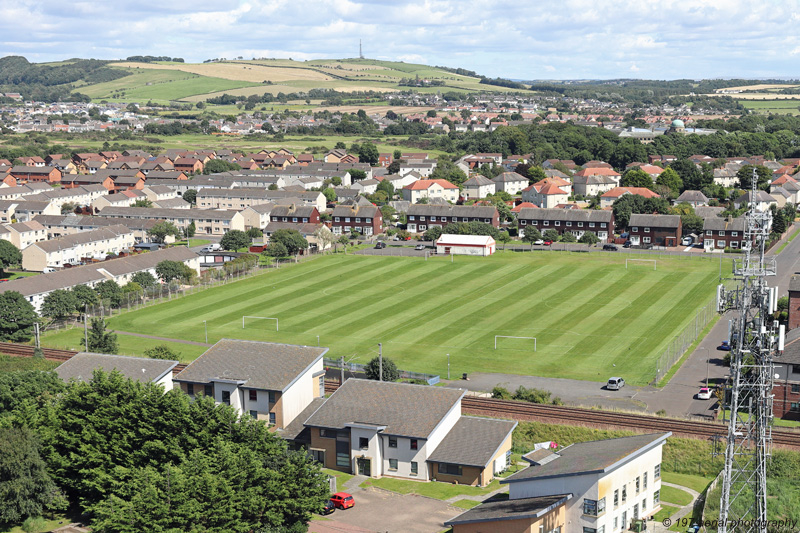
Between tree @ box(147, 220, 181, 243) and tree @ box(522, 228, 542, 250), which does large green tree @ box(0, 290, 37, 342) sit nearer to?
tree @ box(147, 220, 181, 243)

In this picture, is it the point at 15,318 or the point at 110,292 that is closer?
the point at 15,318

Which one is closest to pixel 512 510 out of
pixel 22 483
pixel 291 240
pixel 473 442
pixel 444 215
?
pixel 473 442

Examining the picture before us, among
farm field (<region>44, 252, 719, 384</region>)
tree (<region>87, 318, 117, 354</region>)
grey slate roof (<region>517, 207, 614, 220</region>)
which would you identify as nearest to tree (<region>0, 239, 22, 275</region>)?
farm field (<region>44, 252, 719, 384</region>)

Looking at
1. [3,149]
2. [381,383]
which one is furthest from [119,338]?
[3,149]

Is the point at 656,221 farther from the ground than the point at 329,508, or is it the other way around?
the point at 656,221

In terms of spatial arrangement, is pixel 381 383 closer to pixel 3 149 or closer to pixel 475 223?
pixel 475 223

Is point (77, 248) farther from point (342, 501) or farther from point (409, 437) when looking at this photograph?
point (342, 501)
